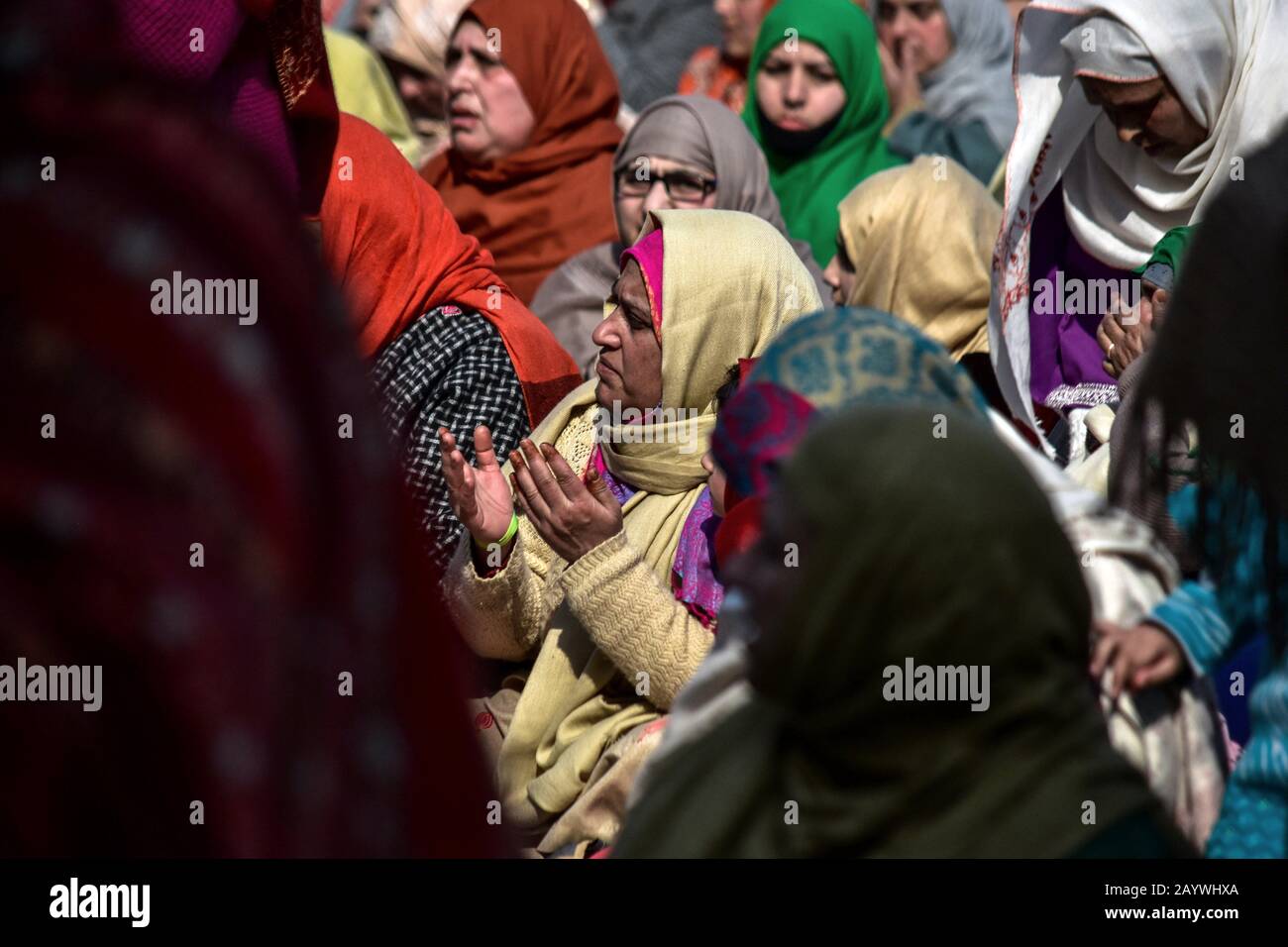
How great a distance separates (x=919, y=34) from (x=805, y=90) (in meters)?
1.15

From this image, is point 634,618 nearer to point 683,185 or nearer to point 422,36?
point 683,185

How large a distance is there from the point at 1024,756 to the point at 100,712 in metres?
1.00

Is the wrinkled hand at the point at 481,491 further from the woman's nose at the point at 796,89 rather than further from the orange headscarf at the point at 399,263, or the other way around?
the woman's nose at the point at 796,89

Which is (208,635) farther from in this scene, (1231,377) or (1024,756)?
(1231,377)

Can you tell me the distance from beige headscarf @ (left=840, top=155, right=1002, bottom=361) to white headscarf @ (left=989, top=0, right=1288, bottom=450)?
40cm

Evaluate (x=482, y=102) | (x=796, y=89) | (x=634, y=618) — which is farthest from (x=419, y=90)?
(x=634, y=618)

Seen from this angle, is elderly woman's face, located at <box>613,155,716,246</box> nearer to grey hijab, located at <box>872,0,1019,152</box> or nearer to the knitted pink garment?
the knitted pink garment

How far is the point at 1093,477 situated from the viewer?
10.5 feet

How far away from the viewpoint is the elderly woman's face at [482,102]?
545 centimetres

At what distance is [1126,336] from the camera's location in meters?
3.56

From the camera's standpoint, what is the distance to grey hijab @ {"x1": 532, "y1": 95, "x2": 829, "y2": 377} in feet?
16.4

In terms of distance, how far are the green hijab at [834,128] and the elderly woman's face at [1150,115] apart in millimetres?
1629

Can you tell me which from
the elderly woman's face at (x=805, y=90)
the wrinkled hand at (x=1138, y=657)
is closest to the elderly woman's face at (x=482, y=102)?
the elderly woman's face at (x=805, y=90)
